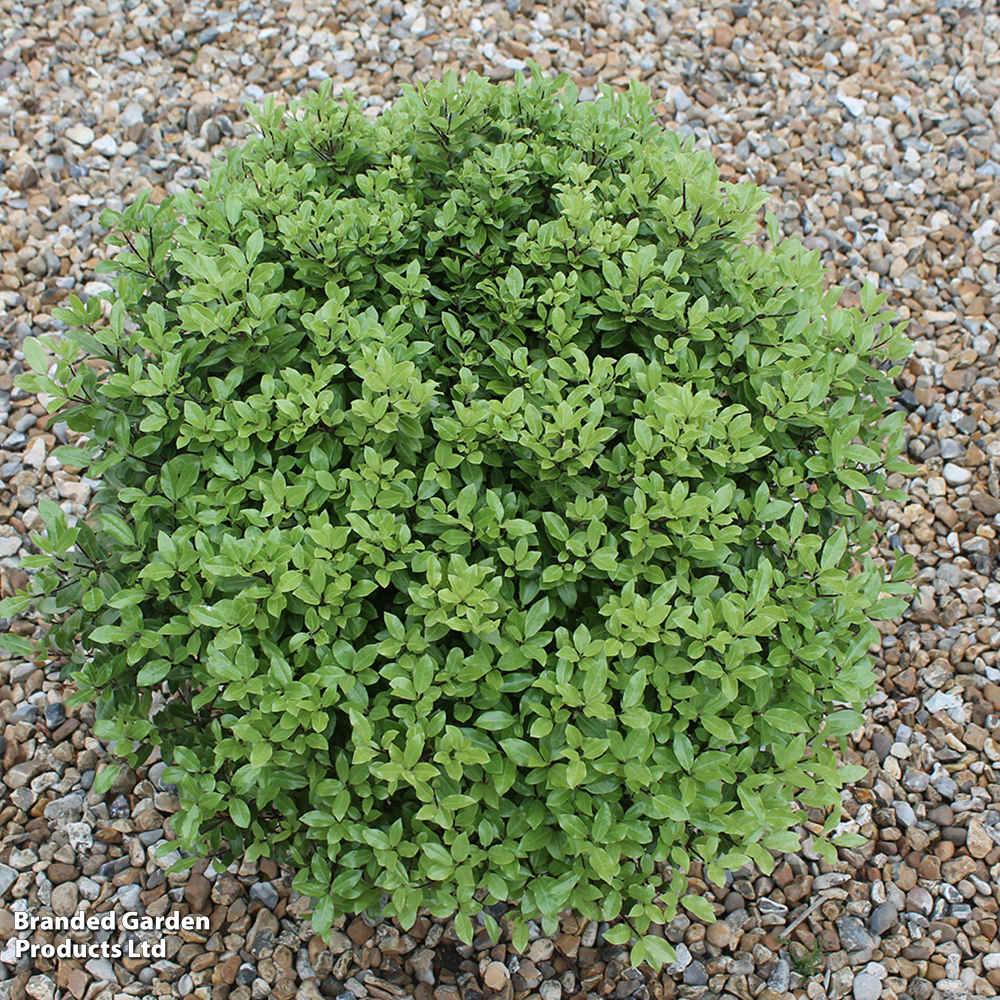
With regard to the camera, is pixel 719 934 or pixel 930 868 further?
pixel 930 868

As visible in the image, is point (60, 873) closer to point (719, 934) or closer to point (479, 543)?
point (479, 543)

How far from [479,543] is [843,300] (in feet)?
11.1

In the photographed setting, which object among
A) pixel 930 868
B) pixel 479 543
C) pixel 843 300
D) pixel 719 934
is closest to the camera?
pixel 479 543

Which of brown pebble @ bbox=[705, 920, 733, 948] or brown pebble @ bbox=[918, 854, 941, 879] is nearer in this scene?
brown pebble @ bbox=[705, 920, 733, 948]

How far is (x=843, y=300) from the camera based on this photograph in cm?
510

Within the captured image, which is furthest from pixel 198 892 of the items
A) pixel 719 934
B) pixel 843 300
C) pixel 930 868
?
pixel 843 300

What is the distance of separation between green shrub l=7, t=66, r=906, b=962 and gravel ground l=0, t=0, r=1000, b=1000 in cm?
53

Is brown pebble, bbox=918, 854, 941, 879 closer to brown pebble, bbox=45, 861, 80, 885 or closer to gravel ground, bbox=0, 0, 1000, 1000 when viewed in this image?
gravel ground, bbox=0, 0, 1000, 1000

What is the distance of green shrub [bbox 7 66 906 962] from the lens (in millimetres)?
2387

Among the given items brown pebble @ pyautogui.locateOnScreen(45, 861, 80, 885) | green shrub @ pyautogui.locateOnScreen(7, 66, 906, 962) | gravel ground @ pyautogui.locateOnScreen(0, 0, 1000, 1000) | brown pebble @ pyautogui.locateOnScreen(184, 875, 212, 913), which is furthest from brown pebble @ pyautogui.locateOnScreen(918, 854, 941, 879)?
brown pebble @ pyautogui.locateOnScreen(45, 861, 80, 885)

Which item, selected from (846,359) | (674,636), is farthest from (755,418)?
(674,636)

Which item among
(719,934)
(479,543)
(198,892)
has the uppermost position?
(479,543)

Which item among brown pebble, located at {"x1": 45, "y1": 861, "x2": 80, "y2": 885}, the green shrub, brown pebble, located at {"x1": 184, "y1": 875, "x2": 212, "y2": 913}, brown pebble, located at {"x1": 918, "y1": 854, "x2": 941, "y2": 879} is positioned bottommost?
brown pebble, located at {"x1": 45, "y1": 861, "x2": 80, "y2": 885}

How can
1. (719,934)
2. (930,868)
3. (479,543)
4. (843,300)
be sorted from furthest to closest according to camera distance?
(843,300), (930,868), (719,934), (479,543)
